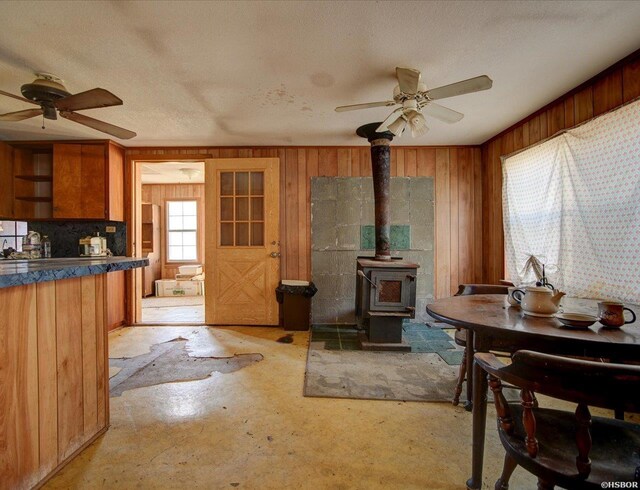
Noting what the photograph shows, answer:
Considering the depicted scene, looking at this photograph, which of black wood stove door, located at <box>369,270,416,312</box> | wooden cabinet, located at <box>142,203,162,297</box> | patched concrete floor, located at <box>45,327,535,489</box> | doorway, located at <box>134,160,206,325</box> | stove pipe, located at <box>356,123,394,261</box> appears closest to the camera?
patched concrete floor, located at <box>45,327,535,489</box>

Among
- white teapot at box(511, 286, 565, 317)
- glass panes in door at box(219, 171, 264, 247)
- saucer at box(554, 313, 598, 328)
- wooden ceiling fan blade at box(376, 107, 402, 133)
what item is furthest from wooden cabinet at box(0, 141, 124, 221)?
saucer at box(554, 313, 598, 328)

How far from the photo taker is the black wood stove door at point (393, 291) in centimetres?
309

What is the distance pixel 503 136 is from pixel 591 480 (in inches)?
146

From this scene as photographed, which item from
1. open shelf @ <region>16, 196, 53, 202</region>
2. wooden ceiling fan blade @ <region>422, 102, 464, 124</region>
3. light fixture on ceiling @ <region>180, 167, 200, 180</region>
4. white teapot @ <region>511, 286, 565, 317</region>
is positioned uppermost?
light fixture on ceiling @ <region>180, 167, 200, 180</region>

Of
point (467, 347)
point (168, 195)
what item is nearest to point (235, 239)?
point (467, 347)

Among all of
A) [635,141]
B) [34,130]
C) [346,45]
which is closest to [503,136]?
[635,141]

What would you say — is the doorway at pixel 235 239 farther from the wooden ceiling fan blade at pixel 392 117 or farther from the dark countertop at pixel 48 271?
the dark countertop at pixel 48 271

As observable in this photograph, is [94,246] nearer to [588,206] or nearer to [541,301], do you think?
[541,301]

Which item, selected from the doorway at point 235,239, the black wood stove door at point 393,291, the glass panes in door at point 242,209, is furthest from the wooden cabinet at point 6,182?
the black wood stove door at point 393,291

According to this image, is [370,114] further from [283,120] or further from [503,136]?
[503,136]

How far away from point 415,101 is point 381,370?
2.20m

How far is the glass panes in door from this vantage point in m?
4.07

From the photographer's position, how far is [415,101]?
225 centimetres

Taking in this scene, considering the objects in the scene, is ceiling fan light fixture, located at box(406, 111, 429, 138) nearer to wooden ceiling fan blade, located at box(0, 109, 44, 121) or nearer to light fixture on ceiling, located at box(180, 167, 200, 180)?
wooden ceiling fan blade, located at box(0, 109, 44, 121)
